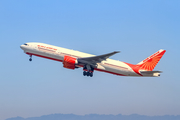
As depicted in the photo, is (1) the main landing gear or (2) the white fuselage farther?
(1) the main landing gear

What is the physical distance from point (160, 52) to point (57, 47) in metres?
22.8

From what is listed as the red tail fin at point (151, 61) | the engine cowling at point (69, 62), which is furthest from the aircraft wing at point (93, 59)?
the red tail fin at point (151, 61)

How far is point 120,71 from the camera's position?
54219mm

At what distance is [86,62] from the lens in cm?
5347

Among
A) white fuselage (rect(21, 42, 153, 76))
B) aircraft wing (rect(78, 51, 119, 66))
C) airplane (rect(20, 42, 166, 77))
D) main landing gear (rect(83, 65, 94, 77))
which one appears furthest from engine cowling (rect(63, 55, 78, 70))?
main landing gear (rect(83, 65, 94, 77))

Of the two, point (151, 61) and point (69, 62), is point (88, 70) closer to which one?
point (69, 62)

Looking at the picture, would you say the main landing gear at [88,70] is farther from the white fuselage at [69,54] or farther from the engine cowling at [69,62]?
the engine cowling at [69,62]

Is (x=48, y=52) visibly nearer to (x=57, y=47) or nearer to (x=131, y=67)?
(x=57, y=47)

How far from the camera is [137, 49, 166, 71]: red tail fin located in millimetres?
56219

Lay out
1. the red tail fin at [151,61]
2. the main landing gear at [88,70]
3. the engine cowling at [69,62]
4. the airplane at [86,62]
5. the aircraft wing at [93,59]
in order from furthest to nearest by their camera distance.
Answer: the red tail fin at [151,61]
the main landing gear at [88,70]
the airplane at [86,62]
the engine cowling at [69,62]
the aircraft wing at [93,59]

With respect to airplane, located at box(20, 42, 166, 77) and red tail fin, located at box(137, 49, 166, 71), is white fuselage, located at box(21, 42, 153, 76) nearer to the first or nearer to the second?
airplane, located at box(20, 42, 166, 77)

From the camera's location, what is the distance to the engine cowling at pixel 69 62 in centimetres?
5225

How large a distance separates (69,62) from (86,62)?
11.7 feet

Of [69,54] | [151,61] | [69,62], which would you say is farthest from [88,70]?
[151,61]
